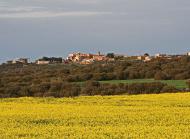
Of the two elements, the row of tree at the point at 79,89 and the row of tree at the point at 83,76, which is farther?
the row of tree at the point at 83,76

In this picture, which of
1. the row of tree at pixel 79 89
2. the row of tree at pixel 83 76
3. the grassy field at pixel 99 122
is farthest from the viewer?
the row of tree at pixel 83 76

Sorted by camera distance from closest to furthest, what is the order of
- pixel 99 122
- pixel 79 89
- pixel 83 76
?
pixel 99 122 < pixel 79 89 < pixel 83 76

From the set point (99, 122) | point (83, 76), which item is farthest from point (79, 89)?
point (99, 122)

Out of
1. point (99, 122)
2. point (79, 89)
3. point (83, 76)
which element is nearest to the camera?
point (99, 122)

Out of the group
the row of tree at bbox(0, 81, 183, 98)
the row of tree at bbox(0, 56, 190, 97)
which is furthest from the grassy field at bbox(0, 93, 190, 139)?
the row of tree at bbox(0, 56, 190, 97)

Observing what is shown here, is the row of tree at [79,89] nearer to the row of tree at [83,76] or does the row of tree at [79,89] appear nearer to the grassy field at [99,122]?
the row of tree at [83,76]

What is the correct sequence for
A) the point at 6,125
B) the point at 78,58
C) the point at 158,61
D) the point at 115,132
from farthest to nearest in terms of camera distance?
the point at 78,58 → the point at 158,61 → the point at 6,125 → the point at 115,132

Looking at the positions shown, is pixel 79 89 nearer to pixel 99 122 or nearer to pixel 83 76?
pixel 83 76

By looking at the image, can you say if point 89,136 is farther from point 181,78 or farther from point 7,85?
point 7,85

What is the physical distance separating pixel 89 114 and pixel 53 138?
7.63m

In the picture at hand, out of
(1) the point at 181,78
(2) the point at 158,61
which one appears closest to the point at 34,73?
(2) the point at 158,61

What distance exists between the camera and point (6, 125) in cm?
2008

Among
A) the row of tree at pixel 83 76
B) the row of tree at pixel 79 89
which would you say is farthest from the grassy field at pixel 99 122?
the row of tree at pixel 83 76

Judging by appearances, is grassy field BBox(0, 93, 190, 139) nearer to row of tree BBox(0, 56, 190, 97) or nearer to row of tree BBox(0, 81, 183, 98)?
row of tree BBox(0, 81, 183, 98)
